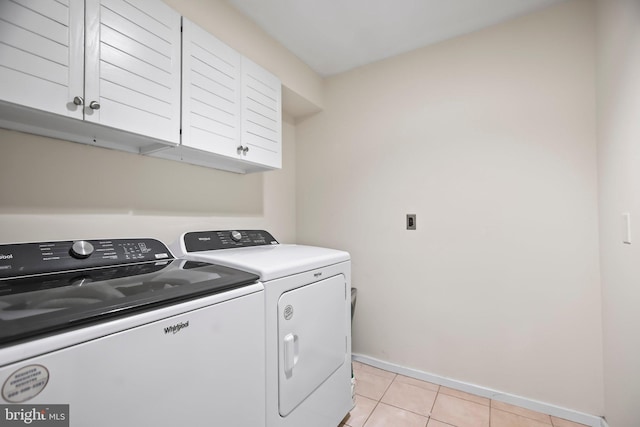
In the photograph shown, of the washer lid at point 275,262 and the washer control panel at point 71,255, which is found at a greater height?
the washer control panel at point 71,255

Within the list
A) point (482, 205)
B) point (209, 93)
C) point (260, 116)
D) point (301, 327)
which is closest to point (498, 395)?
point (482, 205)

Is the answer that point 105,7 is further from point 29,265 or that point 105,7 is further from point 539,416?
point 539,416

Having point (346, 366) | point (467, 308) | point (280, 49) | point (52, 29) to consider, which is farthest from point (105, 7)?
point (467, 308)

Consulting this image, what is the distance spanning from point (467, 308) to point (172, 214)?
2.04m

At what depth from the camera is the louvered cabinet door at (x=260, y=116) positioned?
169 cm

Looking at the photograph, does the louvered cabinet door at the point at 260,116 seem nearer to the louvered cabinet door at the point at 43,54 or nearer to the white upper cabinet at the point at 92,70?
the white upper cabinet at the point at 92,70

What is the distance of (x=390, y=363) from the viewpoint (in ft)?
7.17

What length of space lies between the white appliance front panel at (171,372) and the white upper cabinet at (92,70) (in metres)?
0.84

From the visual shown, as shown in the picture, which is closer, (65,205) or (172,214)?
(65,205)

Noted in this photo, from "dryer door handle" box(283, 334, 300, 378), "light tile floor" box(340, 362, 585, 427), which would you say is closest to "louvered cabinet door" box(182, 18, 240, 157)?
"dryer door handle" box(283, 334, 300, 378)

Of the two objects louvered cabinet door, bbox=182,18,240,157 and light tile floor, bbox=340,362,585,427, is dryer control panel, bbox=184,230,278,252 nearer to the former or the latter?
louvered cabinet door, bbox=182,18,240,157

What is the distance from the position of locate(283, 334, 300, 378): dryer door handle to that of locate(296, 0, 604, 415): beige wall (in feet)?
3.97

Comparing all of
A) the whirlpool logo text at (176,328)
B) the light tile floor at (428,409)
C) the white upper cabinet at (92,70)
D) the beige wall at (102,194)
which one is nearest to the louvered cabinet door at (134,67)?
the white upper cabinet at (92,70)

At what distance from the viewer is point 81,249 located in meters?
1.10
